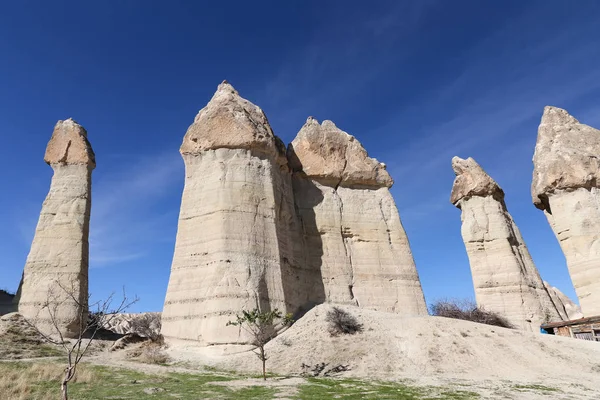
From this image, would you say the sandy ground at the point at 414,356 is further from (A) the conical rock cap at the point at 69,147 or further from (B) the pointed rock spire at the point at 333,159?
(A) the conical rock cap at the point at 69,147

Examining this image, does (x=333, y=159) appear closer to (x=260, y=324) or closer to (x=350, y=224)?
(x=350, y=224)

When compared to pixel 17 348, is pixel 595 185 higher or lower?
higher

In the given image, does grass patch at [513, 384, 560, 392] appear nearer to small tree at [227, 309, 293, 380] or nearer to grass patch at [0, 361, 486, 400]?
grass patch at [0, 361, 486, 400]

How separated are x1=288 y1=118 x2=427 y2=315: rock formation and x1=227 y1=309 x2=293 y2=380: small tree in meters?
5.76

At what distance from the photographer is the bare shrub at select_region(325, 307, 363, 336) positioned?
19.3 meters

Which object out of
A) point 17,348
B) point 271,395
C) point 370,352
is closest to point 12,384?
point 271,395

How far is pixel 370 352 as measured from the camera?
17.7 meters

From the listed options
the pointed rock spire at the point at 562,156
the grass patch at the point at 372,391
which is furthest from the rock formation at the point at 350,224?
the grass patch at the point at 372,391

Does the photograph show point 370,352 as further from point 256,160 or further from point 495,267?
point 495,267

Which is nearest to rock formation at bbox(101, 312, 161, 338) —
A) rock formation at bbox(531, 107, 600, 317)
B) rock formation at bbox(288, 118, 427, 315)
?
rock formation at bbox(288, 118, 427, 315)

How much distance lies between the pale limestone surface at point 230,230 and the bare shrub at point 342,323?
89.0 inches

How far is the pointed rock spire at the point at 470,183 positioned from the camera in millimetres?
33906

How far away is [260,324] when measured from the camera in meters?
16.9

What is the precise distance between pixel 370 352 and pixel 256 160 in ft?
37.5
